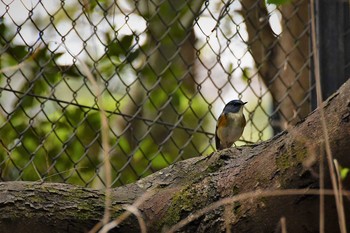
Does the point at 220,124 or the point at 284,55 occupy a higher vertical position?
the point at 284,55

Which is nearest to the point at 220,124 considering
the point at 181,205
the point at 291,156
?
the point at 181,205

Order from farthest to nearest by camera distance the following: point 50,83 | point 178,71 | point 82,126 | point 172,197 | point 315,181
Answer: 1. point 178,71
2. point 82,126
3. point 50,83
4. point 172,197
5. point 315,181

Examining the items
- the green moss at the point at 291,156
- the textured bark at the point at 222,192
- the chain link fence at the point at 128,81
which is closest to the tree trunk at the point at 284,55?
the chain link fence at the point at 128,81

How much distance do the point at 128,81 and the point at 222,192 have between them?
2.24 meters

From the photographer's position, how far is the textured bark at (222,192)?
2426 millimetres

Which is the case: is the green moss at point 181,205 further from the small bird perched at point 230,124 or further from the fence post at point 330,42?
the small bird perched at point 230,124

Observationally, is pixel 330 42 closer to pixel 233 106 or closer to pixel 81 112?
pixel 233 106

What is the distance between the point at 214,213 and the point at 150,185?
1.26ft

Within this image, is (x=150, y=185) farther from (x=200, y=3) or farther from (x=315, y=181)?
(x=200, y=3)

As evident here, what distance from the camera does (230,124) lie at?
17.0ft

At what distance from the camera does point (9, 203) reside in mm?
2721

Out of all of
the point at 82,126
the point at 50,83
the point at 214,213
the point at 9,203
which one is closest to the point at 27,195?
the point at 9,203

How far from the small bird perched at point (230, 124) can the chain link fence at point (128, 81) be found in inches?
6.9

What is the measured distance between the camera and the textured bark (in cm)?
243
